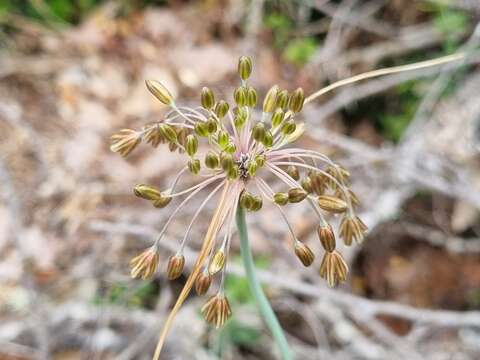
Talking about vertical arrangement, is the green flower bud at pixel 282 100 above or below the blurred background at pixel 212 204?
below

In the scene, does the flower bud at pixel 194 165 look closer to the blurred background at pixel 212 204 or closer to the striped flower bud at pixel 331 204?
the striped flower bud at pixel 331 204

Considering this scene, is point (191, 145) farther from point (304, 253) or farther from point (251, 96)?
point (304, 253)

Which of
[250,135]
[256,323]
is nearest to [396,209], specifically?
[256,323]

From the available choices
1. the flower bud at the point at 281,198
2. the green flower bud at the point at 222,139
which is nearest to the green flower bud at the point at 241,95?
the green flower bud at the point at 222,139

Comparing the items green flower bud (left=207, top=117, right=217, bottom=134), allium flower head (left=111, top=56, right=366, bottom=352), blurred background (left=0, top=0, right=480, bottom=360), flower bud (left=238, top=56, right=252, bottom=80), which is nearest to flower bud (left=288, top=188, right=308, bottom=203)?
allium flower head (left=111, top=56, right=366, bottom=352)

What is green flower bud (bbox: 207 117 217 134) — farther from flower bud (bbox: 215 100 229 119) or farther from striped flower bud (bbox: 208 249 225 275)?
striped flower bud (bbox: 208 249 225 275)

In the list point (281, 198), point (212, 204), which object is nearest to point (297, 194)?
point (281, 198)
